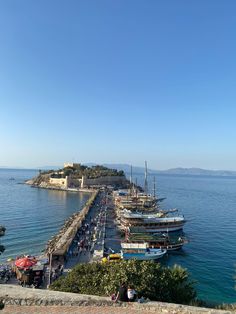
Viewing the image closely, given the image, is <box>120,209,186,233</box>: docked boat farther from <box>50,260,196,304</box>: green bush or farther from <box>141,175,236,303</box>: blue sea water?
<box>50,260,196,304</box>: green bush

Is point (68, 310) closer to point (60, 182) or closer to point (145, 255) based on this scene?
point (145, 255)

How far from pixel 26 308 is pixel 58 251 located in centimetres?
2057

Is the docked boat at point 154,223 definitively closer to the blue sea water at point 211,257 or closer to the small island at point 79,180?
the blue sea water at point 211,257

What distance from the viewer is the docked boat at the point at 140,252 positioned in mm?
36559

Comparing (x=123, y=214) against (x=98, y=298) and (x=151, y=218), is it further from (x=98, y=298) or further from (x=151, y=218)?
(x=98, y=298)

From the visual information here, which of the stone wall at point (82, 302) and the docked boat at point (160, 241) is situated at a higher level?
the stone wall at point (82, 302)

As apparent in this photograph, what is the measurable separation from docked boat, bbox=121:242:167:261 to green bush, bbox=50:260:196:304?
736 inches

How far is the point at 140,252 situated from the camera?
37.6 m

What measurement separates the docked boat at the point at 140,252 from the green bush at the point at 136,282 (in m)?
18.7

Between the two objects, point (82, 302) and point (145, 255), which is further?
point (145, 255)

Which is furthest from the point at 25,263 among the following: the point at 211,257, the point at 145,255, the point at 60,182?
the point at 60,182

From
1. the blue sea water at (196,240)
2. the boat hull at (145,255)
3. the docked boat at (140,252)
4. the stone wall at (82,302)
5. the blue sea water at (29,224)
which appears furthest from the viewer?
the blue sea water at (29,224)

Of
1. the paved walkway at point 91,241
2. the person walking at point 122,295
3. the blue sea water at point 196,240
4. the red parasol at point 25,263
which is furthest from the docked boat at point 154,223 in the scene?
the person walking at point 122,295

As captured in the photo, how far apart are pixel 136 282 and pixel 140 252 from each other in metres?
23.6
